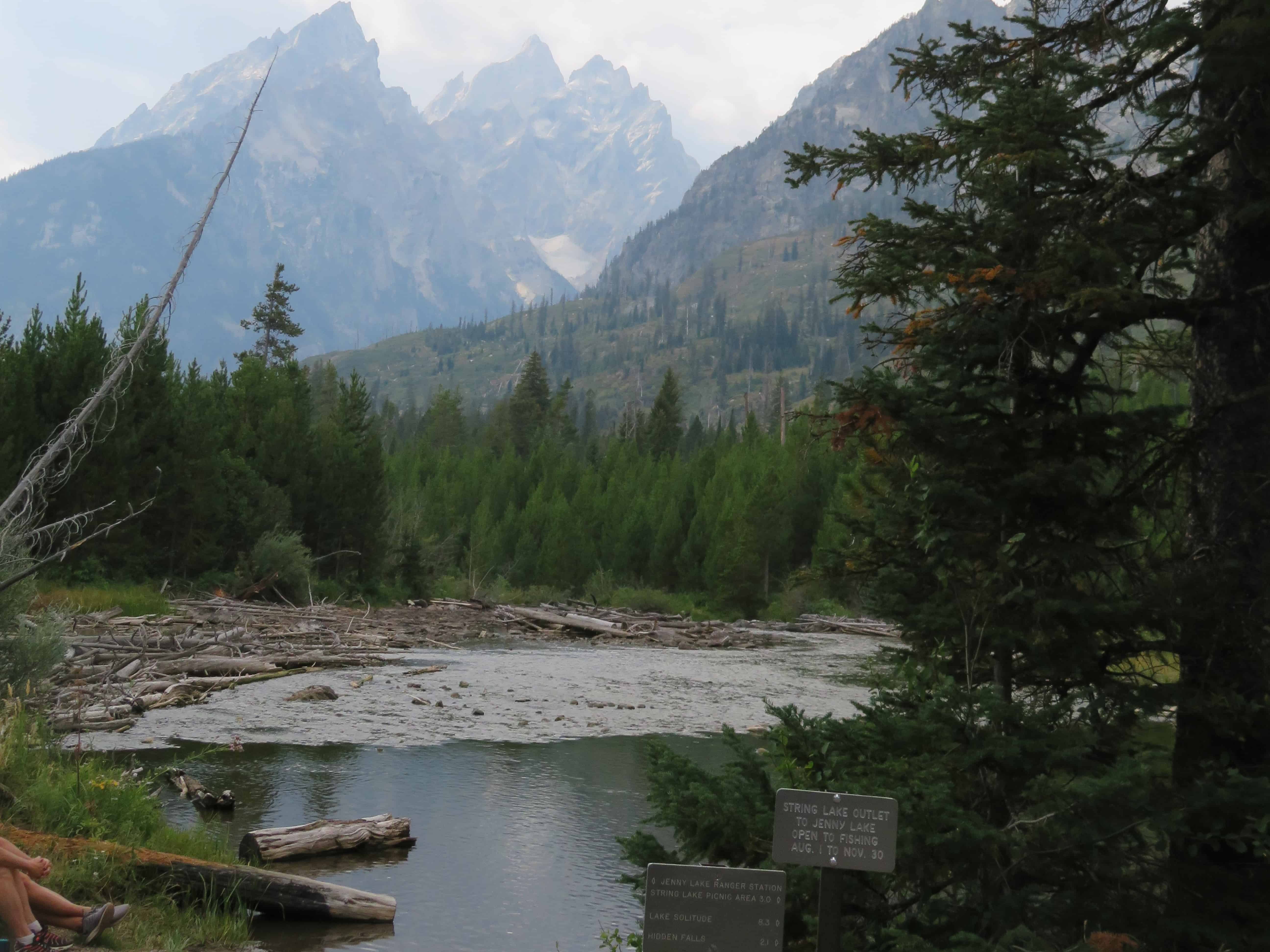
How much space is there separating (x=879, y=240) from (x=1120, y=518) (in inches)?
82.6

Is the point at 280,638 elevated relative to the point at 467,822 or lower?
elevated

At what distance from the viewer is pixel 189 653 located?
60.9 feet

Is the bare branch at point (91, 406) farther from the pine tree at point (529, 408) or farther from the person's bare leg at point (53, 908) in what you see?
the pine tree at point (529, 408)

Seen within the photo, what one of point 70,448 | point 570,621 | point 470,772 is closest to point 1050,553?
point 70,448

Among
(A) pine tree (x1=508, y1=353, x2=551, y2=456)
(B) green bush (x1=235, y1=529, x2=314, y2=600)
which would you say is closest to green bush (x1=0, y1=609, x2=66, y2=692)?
(B) green bush (x1=235, y1=529, x2=314, y2=600)

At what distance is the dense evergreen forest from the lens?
26328 millimetres

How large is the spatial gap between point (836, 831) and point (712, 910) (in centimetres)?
62

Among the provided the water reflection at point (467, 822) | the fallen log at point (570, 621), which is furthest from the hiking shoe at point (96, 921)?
the fallen log at point (570, 621)

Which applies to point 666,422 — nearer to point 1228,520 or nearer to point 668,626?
point 668,626

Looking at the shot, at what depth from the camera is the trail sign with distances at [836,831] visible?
4.35m

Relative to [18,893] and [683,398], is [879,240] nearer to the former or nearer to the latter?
[18,893]

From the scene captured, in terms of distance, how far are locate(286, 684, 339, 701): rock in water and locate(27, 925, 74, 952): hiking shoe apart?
11.0m

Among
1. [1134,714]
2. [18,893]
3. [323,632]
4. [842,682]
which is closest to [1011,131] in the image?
[1134,714]

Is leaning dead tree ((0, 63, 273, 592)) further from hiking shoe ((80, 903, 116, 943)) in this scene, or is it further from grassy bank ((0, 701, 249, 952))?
hiking shoe ((80, 903, 116, 943))
